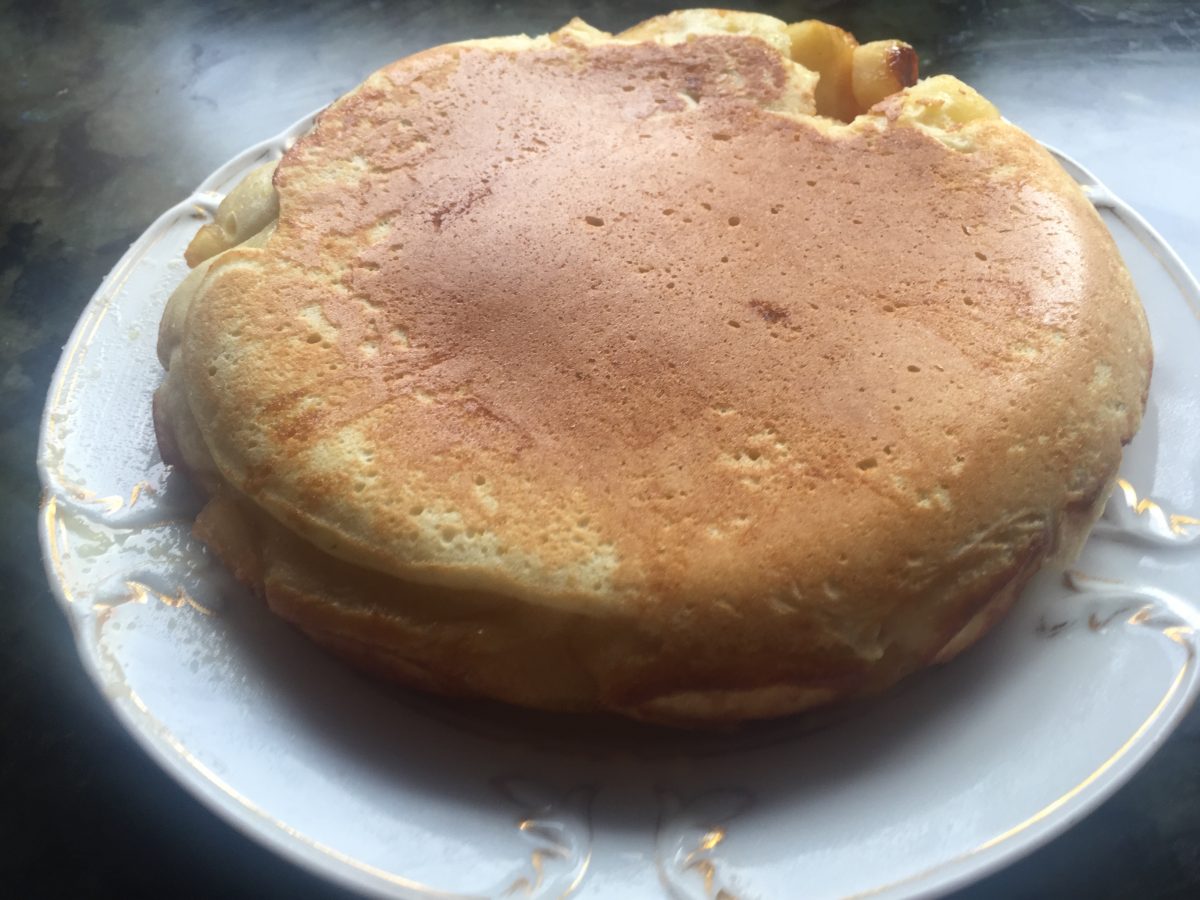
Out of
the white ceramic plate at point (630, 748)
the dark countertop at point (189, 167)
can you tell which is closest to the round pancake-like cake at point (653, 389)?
the white ceramic plate at point (630, 748)

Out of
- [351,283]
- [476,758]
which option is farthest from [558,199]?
[476,758]

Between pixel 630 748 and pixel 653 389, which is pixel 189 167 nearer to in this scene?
pixel 653 389

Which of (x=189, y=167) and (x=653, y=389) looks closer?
(x=653, y=389)

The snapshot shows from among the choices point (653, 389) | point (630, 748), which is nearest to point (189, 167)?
point (653, 389)

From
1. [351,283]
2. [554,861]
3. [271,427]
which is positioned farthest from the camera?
[351,283]

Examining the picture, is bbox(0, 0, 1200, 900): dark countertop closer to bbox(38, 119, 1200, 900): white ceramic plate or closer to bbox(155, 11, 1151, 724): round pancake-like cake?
bbox(38, 119, 1200, 900): white ceramic plate

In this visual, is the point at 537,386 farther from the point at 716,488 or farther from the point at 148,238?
the point at 148,238
